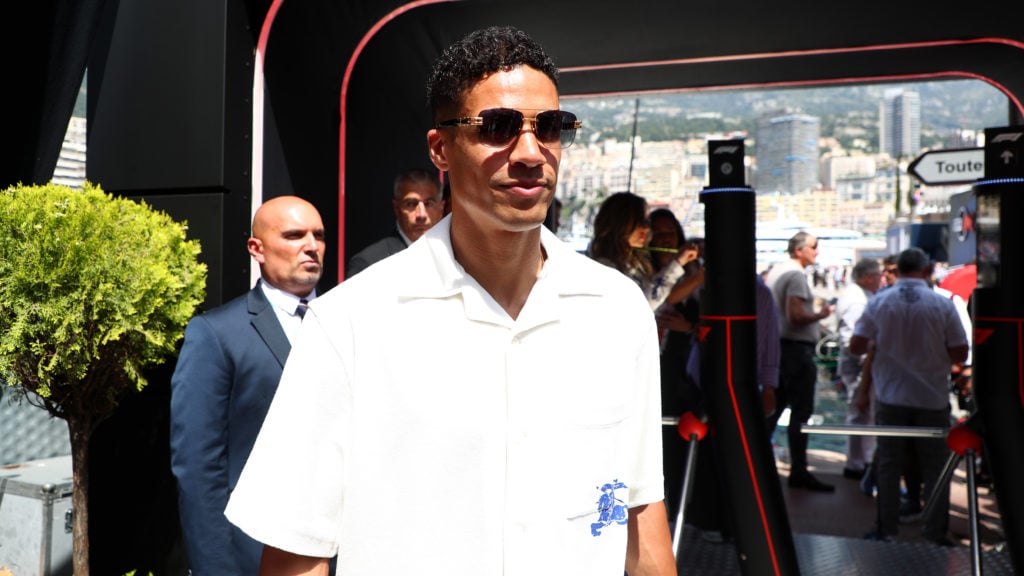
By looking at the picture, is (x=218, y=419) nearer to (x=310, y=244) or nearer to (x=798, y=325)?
(x=310, y=244)

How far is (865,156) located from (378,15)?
96.9 meters

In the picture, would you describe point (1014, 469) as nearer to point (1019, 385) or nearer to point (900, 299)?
point (1019, 385)

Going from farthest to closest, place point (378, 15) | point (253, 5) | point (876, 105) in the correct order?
point (876, 105)
point (378, 15)
point (253, 5)

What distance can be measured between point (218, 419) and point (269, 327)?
0.34 metres

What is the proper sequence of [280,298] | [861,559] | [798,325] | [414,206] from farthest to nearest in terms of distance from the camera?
1. [798,325]
2. [861,559]
3. [414,206]
4. [280,298]

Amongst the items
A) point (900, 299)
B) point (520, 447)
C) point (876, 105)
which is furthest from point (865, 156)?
point (520, 447)

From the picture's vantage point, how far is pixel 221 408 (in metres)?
2.82

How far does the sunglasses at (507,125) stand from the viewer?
4.56 ft

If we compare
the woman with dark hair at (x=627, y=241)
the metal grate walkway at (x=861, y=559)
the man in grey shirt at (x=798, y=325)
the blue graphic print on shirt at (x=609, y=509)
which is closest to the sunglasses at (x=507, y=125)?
the blue graphic print on shirt at (x=609, y=509)

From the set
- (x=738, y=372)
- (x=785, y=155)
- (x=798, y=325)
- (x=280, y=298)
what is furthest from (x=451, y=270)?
(x=785, y=155)

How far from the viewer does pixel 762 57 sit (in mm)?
5902

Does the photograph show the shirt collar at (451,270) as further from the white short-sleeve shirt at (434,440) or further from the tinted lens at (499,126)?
the tinted lens at (499,126)

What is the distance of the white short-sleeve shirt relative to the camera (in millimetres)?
1323

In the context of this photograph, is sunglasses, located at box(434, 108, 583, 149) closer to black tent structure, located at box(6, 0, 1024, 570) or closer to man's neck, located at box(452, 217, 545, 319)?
man's neck, located at box(452, 217, 545, 319)
